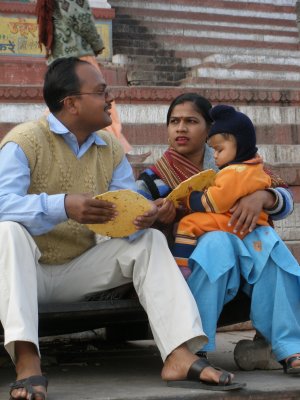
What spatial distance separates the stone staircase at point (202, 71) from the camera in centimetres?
852

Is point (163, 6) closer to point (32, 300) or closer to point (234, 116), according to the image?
point (234, 116)

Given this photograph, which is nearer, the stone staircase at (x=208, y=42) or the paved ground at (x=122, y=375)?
the paved ground at (x=122, y=375)

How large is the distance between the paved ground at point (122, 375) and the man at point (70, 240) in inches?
5.2

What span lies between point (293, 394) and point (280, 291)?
603mm

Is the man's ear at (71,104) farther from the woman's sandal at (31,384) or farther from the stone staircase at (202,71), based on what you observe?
the stone staircase at (202,71)

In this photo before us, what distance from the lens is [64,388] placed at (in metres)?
3.23

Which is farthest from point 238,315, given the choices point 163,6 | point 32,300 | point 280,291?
point 163,6

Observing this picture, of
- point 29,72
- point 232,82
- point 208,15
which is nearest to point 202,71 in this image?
point 232,82

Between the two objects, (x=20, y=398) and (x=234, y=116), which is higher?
(x=234, y=116)

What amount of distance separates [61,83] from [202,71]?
8.53 metres

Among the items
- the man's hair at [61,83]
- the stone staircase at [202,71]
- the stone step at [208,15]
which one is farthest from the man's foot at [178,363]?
the stone step at [208,15]

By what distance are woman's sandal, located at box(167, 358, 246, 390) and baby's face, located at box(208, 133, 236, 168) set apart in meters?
1.06

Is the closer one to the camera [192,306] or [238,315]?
[192,306]

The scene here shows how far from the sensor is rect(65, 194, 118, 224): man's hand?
3238 millimetres
